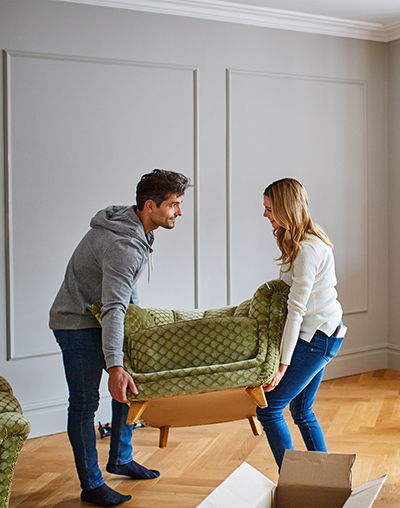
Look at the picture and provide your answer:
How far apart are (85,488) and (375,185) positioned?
3179 mm

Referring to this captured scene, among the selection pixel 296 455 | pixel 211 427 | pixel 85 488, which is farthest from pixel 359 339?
pixel 296 455

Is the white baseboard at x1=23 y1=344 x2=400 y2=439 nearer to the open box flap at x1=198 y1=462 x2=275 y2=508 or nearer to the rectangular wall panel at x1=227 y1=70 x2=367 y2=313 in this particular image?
the rectangular wall panel at x1=227 y1=70 x2=367 y2=313

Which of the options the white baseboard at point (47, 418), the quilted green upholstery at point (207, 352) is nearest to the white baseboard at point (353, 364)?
the white baseboard at point (47, 418)

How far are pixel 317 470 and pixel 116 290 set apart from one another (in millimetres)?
1081

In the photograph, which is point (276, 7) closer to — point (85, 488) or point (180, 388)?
point (180, 388)

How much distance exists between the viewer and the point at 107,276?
2043 millimetres

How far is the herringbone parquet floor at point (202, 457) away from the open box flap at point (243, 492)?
1.36m

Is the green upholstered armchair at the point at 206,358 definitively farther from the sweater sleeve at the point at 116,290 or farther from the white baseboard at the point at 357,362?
the white baseboard at the point at 357,362

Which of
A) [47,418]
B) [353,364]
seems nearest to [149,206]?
[47,418]

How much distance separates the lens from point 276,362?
1.97 metres

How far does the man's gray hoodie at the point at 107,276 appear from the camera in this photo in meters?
2.00

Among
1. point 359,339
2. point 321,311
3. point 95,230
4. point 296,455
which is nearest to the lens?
point 296,455

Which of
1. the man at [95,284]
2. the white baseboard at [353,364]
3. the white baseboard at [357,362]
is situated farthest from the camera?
the white baseboard at [357,362]

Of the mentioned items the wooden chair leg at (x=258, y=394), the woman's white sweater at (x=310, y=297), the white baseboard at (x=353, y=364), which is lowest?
the white baseboard at (x=353, y=364)
